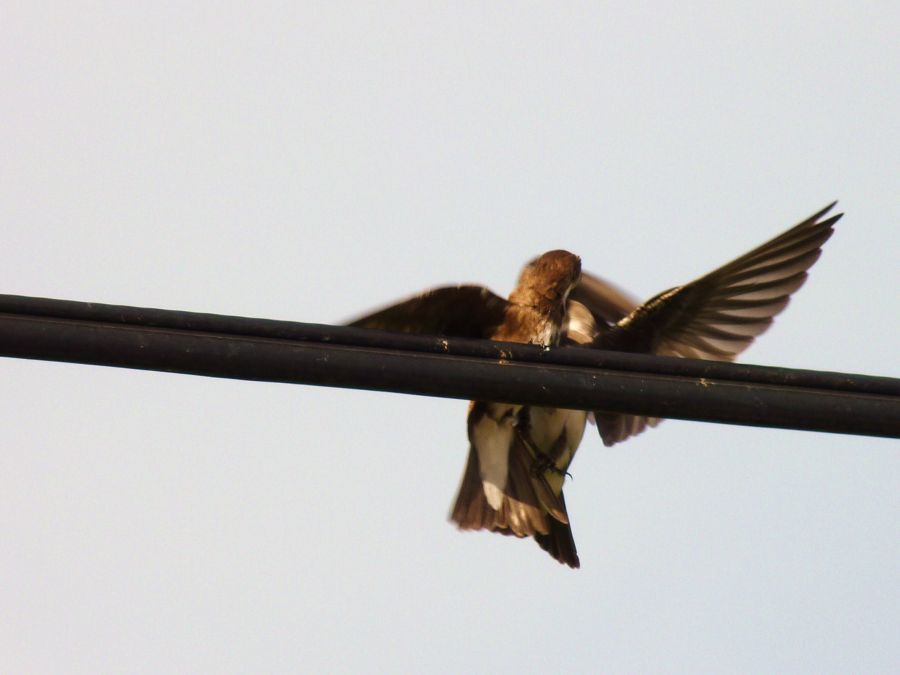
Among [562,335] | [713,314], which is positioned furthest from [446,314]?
[713,314]

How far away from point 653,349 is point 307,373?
12.2 ft

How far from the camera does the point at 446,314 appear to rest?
5.99 meters

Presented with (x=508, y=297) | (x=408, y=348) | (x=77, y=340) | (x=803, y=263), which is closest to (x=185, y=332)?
(x=77, y=340)

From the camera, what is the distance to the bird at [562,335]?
641 centimetres

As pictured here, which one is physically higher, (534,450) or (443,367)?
(534,450)

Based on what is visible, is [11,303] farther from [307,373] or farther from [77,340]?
[307,373]

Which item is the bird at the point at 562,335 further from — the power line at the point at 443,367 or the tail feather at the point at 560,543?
the power line at the point at 443,367

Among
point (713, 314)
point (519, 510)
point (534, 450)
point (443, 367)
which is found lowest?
point (443, 367)

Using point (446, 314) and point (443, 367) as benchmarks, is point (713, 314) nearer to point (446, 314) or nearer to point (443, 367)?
point (446, 314)

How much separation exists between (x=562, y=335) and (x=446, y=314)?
1.05 meters

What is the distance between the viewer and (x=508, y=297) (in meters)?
6.54

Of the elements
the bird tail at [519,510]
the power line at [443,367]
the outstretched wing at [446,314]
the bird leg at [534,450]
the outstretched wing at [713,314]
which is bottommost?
the power line at [443,367]

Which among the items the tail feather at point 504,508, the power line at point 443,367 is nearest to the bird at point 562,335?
the tail feather at point 504,508

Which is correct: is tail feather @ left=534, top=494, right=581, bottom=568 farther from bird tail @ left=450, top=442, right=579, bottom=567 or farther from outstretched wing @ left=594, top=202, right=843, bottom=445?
outstretched wing @ left=594, top=202, right=843, bottom=445
